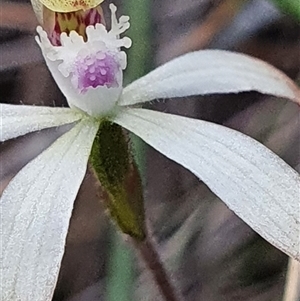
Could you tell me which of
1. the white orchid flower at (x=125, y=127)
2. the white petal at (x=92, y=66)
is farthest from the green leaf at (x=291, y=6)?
the white petal at (x=92, y=66)

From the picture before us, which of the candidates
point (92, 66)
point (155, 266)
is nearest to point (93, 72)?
point (92, 66)

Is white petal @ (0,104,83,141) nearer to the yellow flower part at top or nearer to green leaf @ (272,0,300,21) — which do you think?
the yellow flower part at top

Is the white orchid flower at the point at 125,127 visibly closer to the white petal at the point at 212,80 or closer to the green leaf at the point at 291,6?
the white petal at the point at 212,80

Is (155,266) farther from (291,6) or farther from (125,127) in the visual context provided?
(291,6)

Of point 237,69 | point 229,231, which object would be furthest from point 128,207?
point 229,231

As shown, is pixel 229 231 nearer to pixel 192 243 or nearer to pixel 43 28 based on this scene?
pixel 192 243

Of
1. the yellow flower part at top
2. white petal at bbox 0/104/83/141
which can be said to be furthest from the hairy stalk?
the yellow flower part at top
